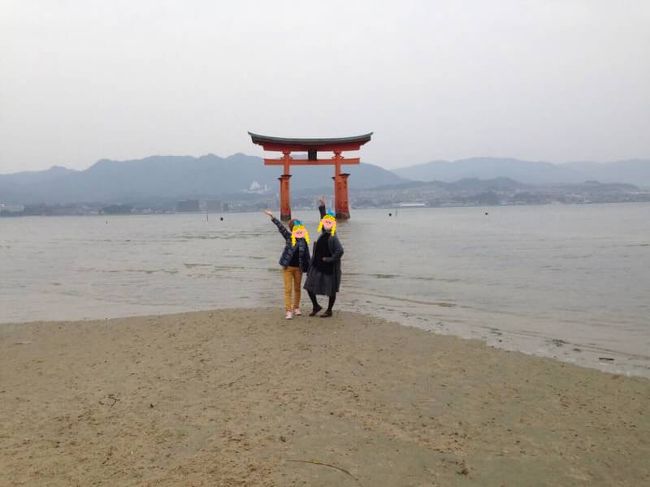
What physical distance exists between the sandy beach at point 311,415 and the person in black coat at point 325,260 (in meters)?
Result: 1.21

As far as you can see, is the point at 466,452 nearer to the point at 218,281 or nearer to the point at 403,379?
the point at 403,379

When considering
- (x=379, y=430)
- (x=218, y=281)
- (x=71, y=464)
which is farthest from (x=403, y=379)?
(x=218, y=281)

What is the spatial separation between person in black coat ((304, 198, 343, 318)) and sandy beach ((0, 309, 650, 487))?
1209 mm

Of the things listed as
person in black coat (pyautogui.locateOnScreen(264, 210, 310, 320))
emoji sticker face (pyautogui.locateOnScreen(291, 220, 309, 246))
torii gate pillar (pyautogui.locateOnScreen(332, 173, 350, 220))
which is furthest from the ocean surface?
torii gate pillar (pyautogui.locateOnScreen(332, 173, 350, 220))

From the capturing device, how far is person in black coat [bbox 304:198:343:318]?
723 centimetres

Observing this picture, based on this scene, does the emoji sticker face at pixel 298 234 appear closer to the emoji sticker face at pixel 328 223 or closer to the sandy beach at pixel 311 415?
the emoji sticker face at pixel 328 223

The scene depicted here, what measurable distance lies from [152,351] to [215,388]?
1705 mm

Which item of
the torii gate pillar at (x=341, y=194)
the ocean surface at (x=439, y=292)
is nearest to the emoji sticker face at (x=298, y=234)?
the ocean surface at (x=439, y=292)

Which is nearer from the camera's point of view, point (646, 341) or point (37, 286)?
point (646, 341)

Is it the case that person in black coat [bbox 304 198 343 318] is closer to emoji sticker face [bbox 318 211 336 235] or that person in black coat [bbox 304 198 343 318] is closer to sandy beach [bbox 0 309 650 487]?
emoji sticker face [bbox 318 211 336 235]

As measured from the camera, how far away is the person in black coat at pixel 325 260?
723 cm

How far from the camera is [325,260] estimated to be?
727 cm

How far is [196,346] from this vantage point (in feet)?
20.1

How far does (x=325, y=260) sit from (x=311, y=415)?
3.51 m
